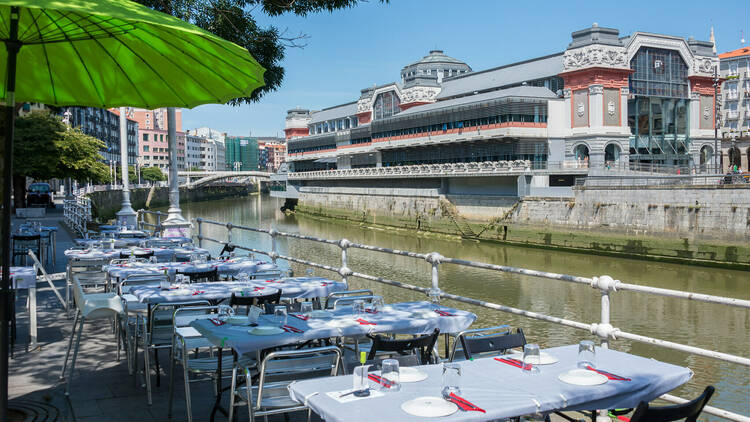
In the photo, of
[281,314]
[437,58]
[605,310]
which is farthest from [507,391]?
[437,58]

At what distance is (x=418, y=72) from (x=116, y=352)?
264ft

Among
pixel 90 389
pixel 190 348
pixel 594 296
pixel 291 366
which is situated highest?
pixel 291 366

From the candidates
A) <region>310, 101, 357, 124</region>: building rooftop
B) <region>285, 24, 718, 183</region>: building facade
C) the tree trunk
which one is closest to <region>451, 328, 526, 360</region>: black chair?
the tree trunk

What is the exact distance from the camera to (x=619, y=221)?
3425cm

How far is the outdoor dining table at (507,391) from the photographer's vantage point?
3042mm

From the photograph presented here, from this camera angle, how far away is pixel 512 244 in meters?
39.0

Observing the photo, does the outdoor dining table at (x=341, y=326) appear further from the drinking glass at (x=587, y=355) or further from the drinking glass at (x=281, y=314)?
the drinking glass at (x=587, y=355)

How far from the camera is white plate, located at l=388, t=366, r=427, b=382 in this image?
3529 millimetres

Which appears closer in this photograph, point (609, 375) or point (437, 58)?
point (609, 375)

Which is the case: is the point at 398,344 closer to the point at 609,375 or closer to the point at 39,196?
the point at 609,375

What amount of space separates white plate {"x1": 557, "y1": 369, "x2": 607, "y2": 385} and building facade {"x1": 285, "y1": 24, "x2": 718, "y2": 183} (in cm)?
3986

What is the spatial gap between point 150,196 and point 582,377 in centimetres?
8722

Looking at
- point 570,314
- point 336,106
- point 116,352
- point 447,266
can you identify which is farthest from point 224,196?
point 116,352

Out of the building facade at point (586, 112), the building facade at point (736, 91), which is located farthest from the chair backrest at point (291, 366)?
the building facade at point (736, 91)
